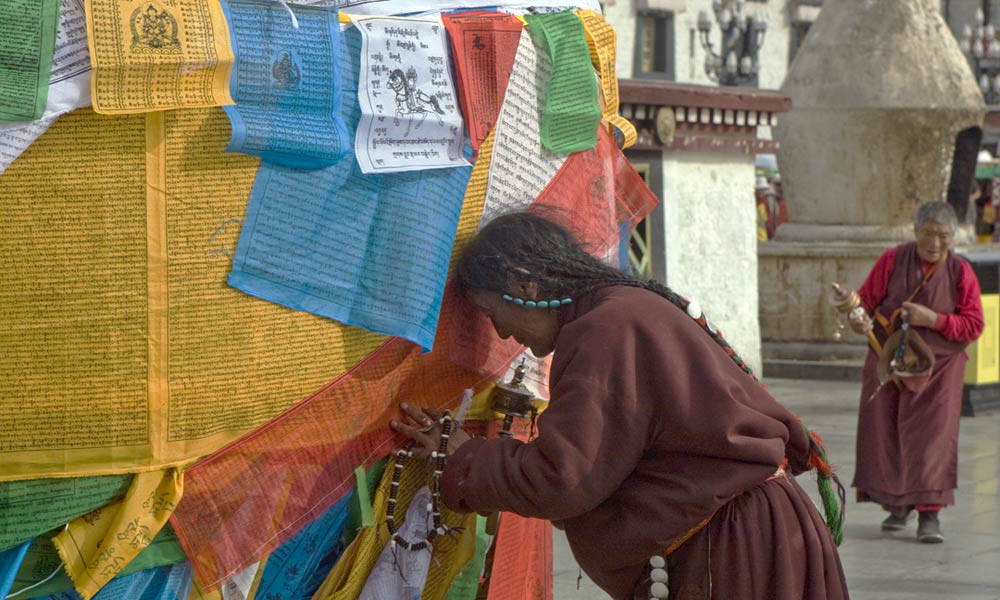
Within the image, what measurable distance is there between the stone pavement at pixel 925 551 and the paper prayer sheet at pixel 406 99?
2.68 meters

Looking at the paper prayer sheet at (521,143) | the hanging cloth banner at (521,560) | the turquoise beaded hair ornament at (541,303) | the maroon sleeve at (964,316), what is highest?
the paper prayer sheet at (521,143)

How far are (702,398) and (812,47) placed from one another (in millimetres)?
10832

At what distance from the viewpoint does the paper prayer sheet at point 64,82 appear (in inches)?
92.7

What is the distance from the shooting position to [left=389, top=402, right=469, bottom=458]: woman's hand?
9.27ft

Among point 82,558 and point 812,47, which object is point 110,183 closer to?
point 82,558

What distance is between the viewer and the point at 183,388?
2523mm

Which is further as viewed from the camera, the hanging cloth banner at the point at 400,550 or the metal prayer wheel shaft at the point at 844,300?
the metal prayer wheel shaft at the point at 844,300

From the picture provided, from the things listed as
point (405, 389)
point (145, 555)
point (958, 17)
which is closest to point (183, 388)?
point (145, 555)

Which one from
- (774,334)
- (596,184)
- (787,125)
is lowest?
(774,334)

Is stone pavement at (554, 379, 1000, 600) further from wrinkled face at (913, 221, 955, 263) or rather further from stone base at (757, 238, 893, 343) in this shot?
stone base at (757, 238, 893, 343)

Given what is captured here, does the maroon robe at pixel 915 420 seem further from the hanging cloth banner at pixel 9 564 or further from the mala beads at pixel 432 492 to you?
the hanging cloth banner at pixel 9 564

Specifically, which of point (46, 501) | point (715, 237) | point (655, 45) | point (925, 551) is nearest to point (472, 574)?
point (46, 501)

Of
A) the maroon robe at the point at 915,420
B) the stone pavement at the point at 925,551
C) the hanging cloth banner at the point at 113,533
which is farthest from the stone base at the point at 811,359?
the hanging cloth banner at the point at 113,533

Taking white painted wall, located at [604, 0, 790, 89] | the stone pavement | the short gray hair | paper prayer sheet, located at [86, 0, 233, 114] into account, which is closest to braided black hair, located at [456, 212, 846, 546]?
paper prayer sheet, located at [86, 0, 233, 114]
